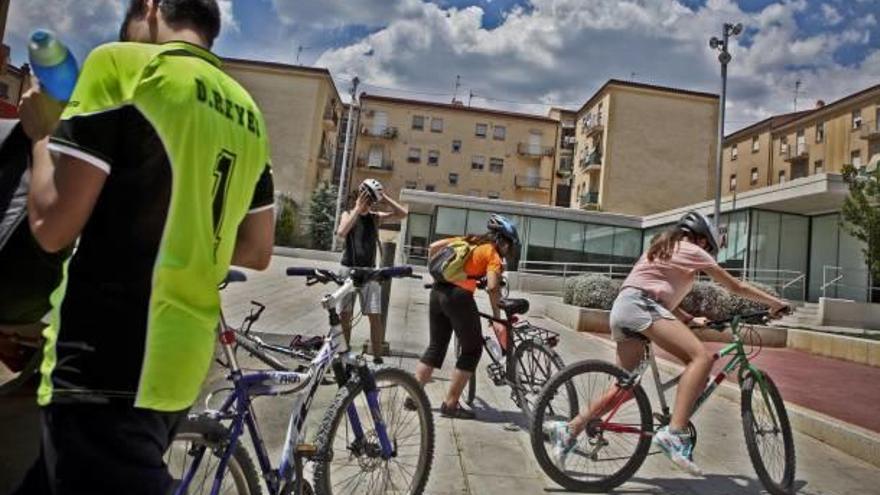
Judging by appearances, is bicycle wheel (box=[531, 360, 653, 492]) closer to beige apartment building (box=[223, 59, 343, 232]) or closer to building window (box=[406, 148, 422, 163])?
beige apartment building (box=[223, 59, 343, 232])

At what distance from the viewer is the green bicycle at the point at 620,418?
13.0 feet

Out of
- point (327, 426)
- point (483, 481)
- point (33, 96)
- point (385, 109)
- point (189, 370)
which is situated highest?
point (385, 109)

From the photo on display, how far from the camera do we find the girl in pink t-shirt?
3.92 metres

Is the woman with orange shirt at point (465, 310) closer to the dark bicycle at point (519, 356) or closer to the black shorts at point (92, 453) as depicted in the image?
the dark bicycle at point (519, 356)

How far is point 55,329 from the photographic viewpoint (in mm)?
1305

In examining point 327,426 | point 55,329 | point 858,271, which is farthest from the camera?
point 858,271

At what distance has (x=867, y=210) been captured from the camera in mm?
16922

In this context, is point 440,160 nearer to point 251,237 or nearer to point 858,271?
point 858,271

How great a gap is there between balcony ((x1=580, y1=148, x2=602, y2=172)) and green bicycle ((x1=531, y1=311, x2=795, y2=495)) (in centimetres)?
5163

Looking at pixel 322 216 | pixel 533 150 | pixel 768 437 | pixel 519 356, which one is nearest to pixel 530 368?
pixel 519 356

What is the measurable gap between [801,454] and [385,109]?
59568mm

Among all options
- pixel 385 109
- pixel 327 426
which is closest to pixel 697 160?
pixel 385 109

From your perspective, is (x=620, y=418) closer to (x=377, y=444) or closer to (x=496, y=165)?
(x=377, y=444)

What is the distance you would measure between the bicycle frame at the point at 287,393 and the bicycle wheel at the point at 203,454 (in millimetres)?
16
